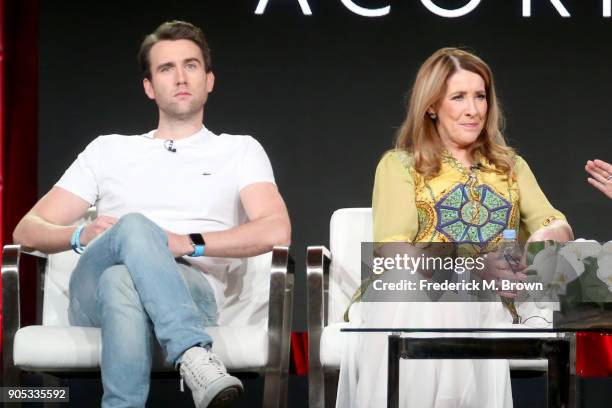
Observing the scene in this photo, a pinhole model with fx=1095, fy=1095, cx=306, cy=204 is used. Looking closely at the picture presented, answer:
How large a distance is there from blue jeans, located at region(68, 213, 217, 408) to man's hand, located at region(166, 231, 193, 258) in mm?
247

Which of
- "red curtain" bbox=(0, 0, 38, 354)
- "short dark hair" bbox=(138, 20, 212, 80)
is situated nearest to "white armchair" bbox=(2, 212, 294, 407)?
"short dark hair" bbox=(138, 20, 212, 80)

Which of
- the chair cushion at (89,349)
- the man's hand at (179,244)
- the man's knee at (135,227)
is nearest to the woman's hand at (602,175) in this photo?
the chair cushion at (89,349)

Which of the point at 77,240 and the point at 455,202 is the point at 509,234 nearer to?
the point at 455,202

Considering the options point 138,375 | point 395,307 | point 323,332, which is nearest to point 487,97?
point 323,332

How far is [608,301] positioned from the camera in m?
2.67

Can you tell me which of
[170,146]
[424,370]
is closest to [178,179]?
[170,146]

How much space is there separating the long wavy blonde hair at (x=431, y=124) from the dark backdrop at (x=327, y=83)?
883 mm

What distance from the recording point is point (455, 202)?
362 cm

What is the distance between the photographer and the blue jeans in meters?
3.00

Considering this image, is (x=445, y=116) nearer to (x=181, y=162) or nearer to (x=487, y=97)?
(x=487, y=97)

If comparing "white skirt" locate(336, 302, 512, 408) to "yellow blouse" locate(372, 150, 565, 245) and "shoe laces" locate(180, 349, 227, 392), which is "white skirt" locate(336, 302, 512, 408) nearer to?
"shoe laces" locate(180, 349, 227, 392)

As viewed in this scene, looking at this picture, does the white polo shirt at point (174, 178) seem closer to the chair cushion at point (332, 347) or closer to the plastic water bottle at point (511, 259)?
the chair cushion at point (332, 347)

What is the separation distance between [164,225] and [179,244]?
295 mm

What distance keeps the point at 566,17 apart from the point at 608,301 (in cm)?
225
